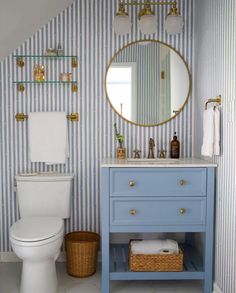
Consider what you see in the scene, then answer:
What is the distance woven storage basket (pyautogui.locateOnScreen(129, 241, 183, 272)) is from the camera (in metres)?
2.57

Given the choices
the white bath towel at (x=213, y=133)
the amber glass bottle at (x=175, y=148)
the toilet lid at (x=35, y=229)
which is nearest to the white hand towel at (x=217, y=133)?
the white bath towel at (x=213, y=133)

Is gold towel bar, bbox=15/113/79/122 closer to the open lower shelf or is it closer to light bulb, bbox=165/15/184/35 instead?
light bulb, bbox=165/15/184/35

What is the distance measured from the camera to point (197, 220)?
253 centimetres

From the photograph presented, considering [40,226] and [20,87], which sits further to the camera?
[20,87]

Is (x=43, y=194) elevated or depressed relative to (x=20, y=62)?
depressed

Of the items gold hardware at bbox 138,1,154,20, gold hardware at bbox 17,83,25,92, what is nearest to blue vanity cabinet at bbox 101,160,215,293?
gold hardware at bbox 17,83,25,92

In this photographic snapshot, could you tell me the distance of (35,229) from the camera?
2.49 metres

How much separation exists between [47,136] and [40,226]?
0.81 meters

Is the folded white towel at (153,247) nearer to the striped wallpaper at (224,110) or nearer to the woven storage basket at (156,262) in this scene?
the woven storage basket at (156,262)

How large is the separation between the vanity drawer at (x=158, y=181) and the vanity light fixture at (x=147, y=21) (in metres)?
1.15

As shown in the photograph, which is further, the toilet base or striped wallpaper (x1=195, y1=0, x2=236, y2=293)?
the toilet base

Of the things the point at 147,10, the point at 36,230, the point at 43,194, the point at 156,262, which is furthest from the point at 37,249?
the point at 147,10

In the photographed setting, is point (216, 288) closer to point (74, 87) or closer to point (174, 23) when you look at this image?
point (74, 87)

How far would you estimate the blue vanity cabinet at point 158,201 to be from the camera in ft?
8.20
